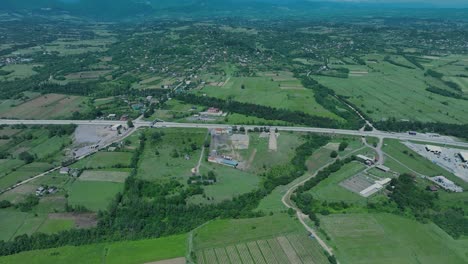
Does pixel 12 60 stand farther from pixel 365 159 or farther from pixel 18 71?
pixel 365 159

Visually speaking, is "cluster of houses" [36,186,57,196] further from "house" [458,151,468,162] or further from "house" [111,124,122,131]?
"house" [458,151,468,162]

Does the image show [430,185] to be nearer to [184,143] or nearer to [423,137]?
[423,137]

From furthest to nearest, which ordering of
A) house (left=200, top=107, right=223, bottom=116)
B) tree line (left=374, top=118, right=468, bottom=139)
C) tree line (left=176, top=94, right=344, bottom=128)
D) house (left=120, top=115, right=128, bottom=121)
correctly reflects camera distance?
1. house (left=200, top=107, right=223, bottom=116)
2. house (left=120, top=115, right=128, bottom=121)
3. tree line (left=176, top=94, right=344, bottom=128)
4. tree line (left=374, top=118, right=468, bottom=139)

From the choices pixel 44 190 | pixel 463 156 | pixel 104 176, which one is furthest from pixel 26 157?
pixel 463 156

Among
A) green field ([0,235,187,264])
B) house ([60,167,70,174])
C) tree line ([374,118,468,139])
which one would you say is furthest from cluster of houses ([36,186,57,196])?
tree line ([374,118,468,139])

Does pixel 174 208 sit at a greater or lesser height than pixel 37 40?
lesser

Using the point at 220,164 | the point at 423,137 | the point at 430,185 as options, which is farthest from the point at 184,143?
the point at 423,137
